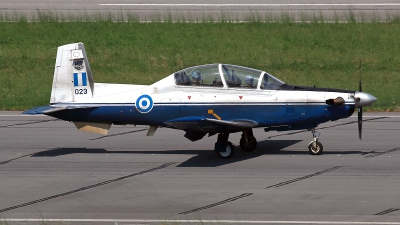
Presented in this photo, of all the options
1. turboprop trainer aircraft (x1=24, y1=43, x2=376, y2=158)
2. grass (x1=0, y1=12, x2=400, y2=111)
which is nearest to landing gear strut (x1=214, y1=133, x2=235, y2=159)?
turboprop trainer aircraft (x1=24, y1=43, x2=376, y2=158)

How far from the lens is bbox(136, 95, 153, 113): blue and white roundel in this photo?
15070 mm

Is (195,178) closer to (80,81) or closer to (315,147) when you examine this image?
(315,147)

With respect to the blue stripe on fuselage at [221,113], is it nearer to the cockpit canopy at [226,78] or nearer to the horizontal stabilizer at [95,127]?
the horizontal stabilizer at [95,127]

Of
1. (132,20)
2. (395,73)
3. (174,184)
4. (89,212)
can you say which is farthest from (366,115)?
(132,20)

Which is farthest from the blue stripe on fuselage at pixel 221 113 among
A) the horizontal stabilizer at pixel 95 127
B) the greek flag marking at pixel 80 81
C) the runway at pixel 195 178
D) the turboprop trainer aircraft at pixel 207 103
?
the runway at pixel 195 178

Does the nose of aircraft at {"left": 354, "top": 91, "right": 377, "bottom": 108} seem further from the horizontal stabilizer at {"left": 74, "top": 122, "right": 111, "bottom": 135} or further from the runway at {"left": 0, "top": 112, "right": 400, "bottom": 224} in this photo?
the horizontal stabilizer at {"left": 74, "top": 122, "right": 111, "bottom": 135}

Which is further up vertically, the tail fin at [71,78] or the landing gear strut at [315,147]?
the tail fin at [71,78]

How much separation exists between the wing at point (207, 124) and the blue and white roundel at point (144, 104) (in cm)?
80

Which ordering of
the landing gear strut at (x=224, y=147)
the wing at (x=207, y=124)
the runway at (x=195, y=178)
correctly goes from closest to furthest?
the runway at (x=195, y=178) → the wing at (x=207, y=124) → the landing gear strut at (x=224, y=147)

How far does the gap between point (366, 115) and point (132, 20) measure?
13371mm

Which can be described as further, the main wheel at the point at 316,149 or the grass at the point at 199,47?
the grass at the point at 199,47

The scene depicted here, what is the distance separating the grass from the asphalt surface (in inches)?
20.2

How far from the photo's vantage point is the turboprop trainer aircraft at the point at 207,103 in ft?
47.6

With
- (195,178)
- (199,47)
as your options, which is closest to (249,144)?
(195,178)
